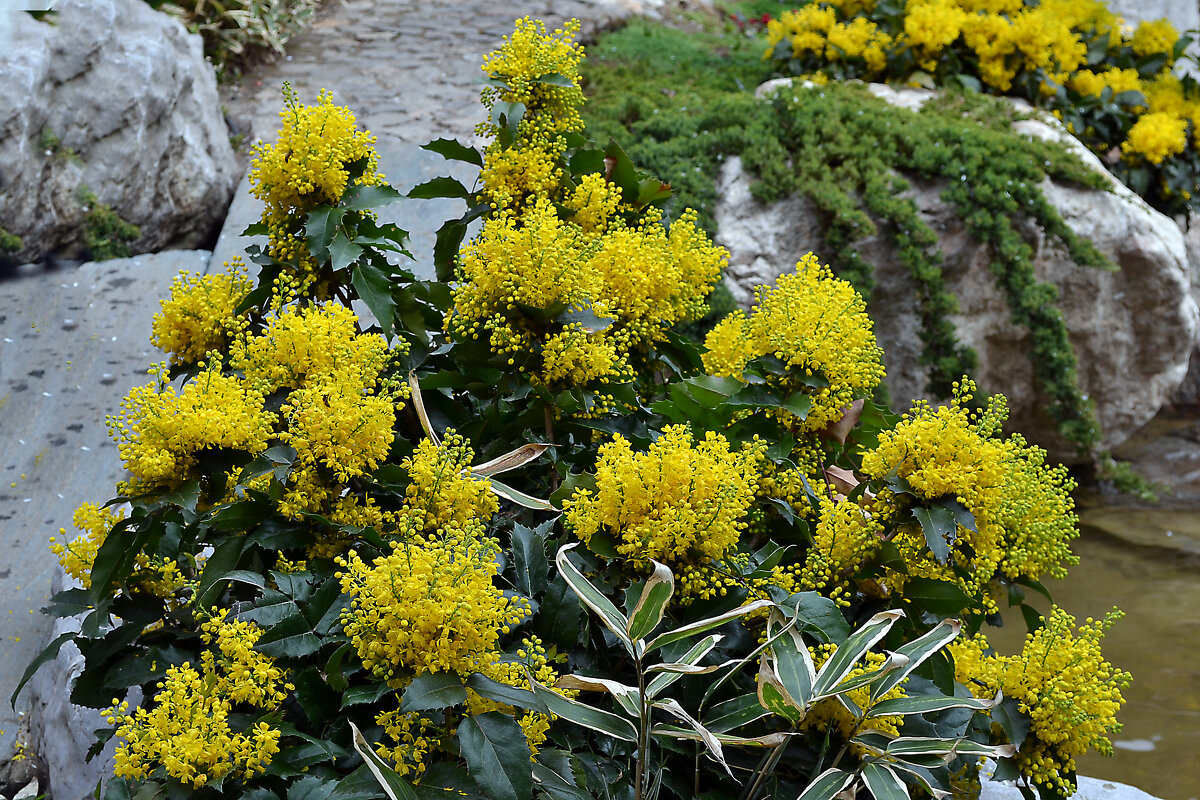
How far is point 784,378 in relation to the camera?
1.76 m

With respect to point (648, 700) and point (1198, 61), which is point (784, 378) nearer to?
point (648, 700)

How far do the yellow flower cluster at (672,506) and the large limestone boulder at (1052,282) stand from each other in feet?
10.6

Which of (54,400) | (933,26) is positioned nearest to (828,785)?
(54,400)

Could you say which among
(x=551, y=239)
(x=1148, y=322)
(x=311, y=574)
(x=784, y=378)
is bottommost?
(x=1148, y=322)

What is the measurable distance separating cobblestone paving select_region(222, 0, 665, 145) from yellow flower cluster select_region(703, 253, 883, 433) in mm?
4027

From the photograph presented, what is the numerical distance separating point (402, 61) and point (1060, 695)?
6.22 metres

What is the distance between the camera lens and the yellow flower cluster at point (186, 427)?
4.92 feet

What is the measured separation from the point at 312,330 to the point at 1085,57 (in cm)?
607

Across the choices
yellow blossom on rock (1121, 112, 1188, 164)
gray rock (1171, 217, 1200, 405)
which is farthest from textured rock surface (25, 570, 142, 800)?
gray rock (1171, 217, 1200, 405)

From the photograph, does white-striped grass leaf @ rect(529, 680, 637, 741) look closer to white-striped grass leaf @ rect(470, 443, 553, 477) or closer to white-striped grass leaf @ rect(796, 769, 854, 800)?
white-striped grass leaf @ rect(796, 769, 854, 800)

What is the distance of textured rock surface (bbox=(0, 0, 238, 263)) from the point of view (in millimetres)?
4453

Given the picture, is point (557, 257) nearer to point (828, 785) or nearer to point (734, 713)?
point (734, 713)

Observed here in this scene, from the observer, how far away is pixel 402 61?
6.71m

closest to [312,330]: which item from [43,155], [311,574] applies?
[311,574]
